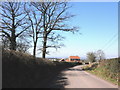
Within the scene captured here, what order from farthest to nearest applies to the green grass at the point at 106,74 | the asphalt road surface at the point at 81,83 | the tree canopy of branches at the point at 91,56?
1. the tree canopy of branches at the point at 91,56
2. the green grass at the point at 106,74
3. the asphalt road surface at the point at 81,83

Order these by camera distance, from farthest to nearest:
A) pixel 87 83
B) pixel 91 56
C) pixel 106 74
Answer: pixel 91 56 < pixel 106 74 < pixel 87 83

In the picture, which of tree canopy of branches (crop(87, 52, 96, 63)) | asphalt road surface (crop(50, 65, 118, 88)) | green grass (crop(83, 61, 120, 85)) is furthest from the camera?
tree canopy of branches (crop(87, 52, 96, 63))

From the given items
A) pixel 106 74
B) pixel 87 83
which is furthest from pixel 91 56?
pixel 87 83

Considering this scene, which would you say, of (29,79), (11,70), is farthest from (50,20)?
(11,70)

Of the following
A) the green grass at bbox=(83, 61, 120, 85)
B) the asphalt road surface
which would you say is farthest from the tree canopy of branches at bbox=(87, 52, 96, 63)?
the asphalt road surface

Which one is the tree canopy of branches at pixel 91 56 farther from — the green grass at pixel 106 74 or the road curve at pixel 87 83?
the road curve at pixel 87 83

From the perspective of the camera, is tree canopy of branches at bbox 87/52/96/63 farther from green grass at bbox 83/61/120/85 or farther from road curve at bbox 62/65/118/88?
road curve at bbox 62/65/118/88

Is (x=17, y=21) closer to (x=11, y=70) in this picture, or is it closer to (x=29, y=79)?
(x=29, y=79)

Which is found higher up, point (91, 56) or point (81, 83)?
point (81, 83)

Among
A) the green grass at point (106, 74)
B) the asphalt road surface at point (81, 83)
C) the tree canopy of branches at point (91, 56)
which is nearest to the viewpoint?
the asphalt road surface at point (81, 83)

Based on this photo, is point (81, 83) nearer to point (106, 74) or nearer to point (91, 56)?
point (106, 74)

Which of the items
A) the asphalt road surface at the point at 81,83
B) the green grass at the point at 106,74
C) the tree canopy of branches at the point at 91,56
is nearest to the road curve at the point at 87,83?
the asphalt road surface at the point at 81,83

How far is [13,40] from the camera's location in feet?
84.7

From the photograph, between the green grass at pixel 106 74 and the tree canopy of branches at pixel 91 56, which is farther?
the tree canopy of branches at pixel 91 56
